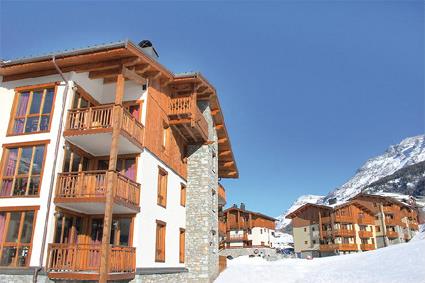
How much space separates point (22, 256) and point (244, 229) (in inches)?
2367

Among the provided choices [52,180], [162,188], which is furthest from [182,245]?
[52,180]

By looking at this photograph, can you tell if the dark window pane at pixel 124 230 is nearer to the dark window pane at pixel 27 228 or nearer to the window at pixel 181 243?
the dark window pane at pixel 27 228

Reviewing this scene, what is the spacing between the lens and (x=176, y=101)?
2183 centimetres

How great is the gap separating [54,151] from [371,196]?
7950 centimetres

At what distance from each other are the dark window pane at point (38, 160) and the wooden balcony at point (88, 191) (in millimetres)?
1116

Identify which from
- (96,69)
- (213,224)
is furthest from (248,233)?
(96,69)

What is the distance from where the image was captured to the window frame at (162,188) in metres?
19.3

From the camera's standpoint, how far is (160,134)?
788 inches

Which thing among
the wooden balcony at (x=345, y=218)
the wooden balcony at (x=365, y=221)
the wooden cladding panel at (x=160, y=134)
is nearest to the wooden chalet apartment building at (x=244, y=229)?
the wooden balcony at (x=345, y=218)

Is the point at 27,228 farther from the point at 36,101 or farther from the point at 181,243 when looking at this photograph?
the point at 181,243

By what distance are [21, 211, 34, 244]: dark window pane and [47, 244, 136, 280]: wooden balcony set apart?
110 cm

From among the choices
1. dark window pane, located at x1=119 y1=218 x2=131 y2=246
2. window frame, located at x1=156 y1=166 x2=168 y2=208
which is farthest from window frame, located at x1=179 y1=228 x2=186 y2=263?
dark window pane, located at x1=119 y1=218 x2=131 y2=246

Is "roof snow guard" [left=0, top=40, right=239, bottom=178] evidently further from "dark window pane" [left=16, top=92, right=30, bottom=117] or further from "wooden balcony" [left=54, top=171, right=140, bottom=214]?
"wooden balcony" [left=54, top=171, right=140, bottom=214]

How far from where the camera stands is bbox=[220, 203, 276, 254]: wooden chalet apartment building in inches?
2783
